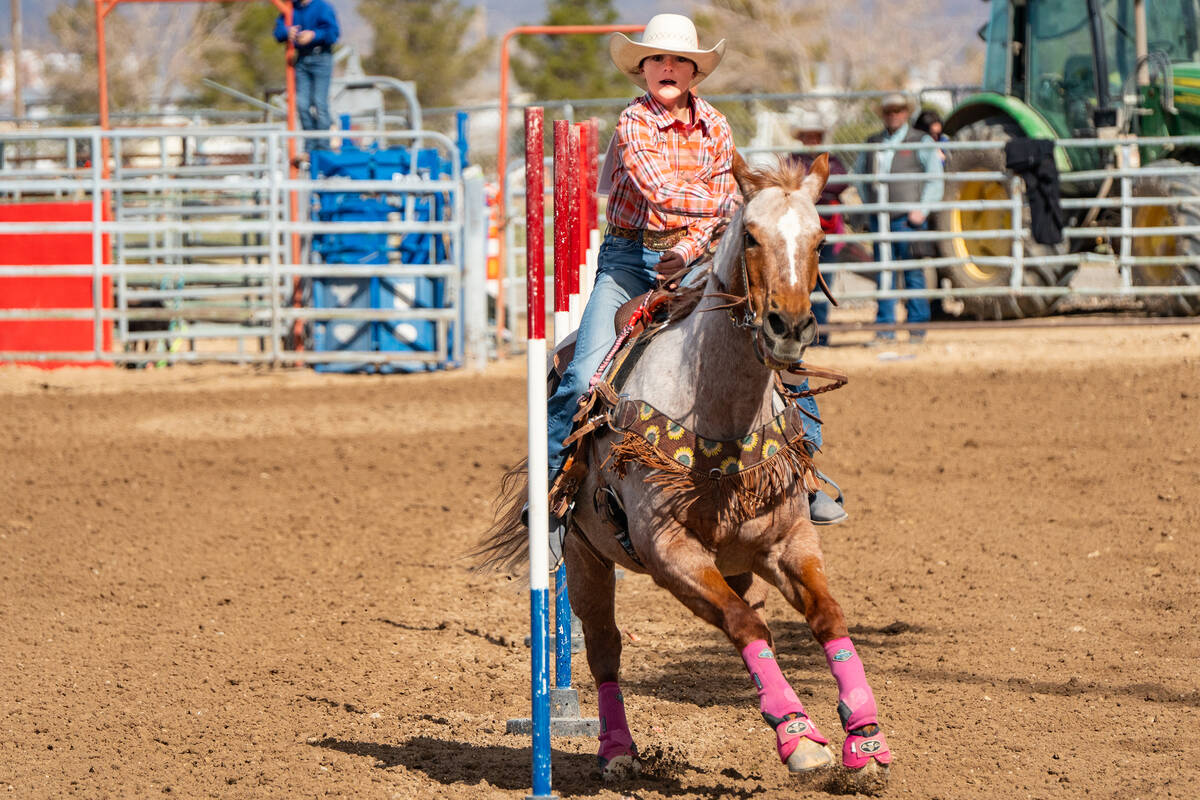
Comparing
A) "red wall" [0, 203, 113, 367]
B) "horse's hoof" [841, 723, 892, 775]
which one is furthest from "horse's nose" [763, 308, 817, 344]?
"red wall" [0, 203, 113, 367]

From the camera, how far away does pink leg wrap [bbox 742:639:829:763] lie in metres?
3.80

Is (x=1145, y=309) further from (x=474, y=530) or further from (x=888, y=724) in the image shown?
(x=888, y=724)

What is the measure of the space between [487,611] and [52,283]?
10.1m

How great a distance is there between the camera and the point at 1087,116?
15.2 metres

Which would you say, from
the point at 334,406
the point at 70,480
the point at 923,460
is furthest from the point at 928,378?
the point at 70,480

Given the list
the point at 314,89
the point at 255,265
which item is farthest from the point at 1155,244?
the point at 255,265

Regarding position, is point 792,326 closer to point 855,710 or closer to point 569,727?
point 855,710

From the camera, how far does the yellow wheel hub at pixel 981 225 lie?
15219 mm

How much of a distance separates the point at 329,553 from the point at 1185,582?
4395 mm

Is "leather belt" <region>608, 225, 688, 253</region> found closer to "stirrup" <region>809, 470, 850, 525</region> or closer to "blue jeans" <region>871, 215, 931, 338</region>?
"stirrup" <region>809, 470, 850, 525</region>

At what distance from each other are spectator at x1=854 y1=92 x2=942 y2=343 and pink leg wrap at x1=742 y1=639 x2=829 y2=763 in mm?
11336

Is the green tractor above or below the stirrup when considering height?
above

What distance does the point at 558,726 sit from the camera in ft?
16.8

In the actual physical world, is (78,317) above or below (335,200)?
below
